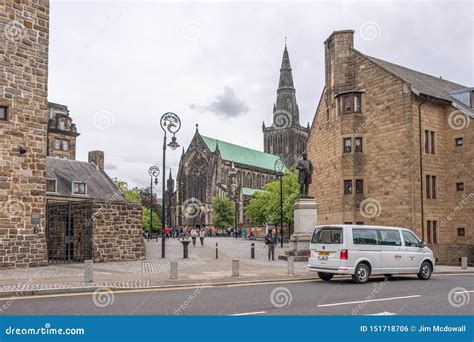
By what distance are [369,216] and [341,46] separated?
11465 mm

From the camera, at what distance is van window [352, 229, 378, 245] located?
17.2m

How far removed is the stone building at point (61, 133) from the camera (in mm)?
67062

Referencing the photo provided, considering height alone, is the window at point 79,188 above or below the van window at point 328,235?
above

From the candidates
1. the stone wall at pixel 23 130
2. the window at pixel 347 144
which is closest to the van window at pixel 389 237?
the stone wall at pixel 23 130

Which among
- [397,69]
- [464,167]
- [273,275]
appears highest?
[397,69]

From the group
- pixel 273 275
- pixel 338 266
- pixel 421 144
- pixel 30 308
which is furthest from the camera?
pixel 421 144

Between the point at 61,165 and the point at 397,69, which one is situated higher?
the point at 397,69

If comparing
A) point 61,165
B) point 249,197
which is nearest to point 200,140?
point 249,197

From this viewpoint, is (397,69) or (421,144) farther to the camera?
(397,69)

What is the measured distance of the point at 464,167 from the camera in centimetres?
3353

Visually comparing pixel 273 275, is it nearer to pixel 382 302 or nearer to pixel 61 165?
pixel 382 302

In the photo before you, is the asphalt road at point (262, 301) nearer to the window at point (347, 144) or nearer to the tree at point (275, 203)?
the window at point (347, 144)

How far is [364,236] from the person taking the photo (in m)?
17.4

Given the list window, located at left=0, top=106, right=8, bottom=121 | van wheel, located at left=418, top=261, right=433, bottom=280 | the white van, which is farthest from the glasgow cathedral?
the white van
